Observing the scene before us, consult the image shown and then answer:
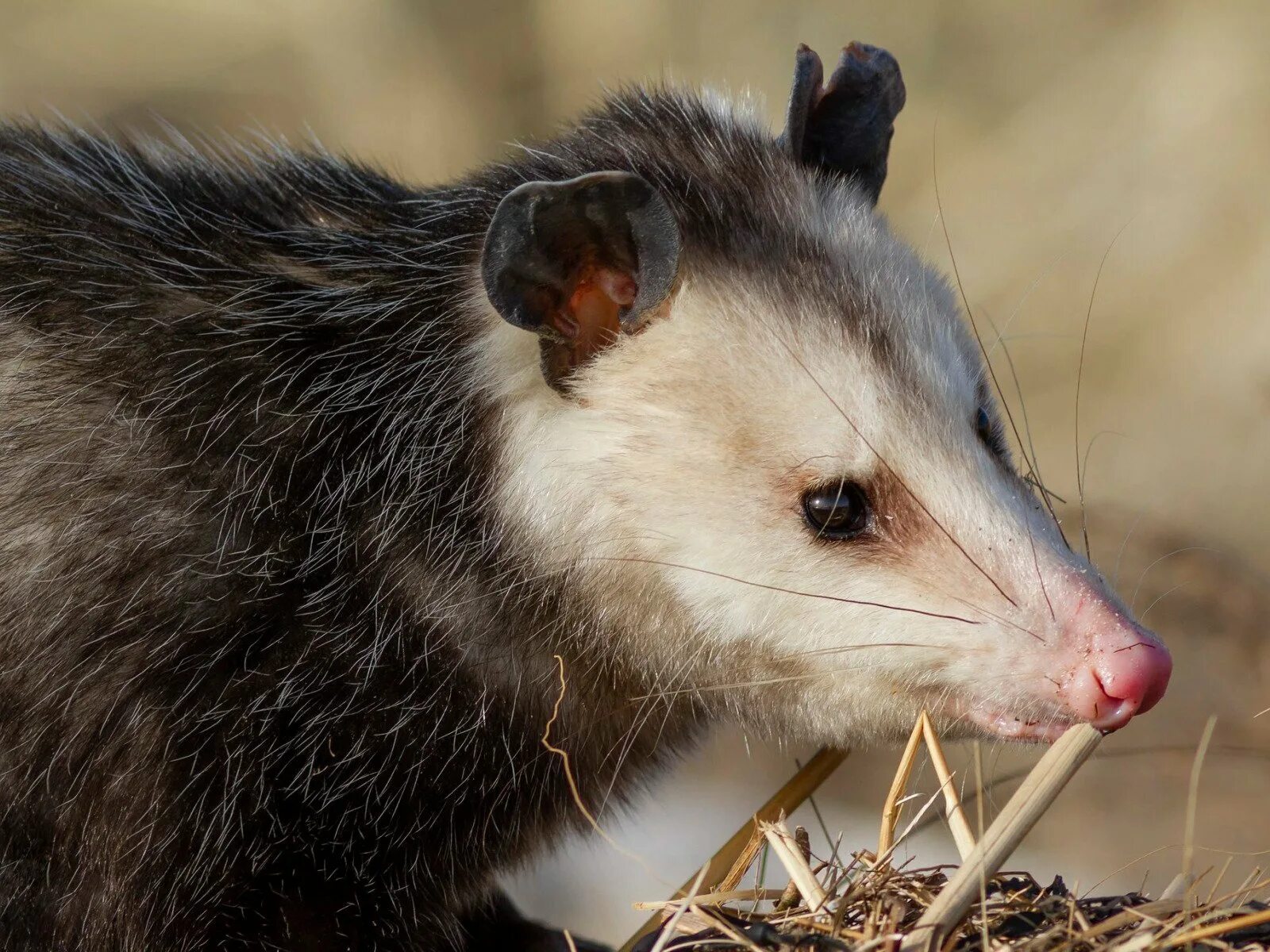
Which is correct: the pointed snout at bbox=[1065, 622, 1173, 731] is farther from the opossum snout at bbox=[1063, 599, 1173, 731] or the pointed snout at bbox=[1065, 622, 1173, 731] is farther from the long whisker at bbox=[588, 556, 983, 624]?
the long whisker at bbox=[588, 556, 983, 624]

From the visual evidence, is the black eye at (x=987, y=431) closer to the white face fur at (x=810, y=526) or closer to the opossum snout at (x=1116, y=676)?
the white face fur at (x=810, y=526)

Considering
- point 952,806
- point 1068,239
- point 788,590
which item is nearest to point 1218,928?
point 952,806

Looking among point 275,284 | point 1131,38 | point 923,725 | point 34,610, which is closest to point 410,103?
point 1131,38

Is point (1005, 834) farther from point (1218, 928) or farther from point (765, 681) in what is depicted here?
point (765, 681)

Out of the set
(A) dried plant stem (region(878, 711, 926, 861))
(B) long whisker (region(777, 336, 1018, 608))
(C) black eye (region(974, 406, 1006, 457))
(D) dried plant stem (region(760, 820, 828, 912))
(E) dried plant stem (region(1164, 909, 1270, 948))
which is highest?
(C) black eye (region(974, 406, 1006, 457))

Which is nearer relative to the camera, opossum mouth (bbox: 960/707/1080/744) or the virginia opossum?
opossum mouth (bbox: 960/707/1080/744)

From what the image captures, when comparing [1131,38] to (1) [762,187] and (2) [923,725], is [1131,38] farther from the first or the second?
(2) [923,725]

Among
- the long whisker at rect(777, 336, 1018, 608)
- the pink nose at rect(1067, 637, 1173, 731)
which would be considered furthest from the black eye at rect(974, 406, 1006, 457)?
the pink nose at rect(1067, 637, 1173, 731)
